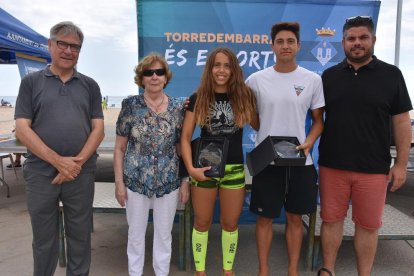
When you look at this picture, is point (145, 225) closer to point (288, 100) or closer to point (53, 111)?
point (53, 111)

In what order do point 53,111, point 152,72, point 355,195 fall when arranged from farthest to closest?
1. point 355,195
2. point 152,72
3. point 53,111

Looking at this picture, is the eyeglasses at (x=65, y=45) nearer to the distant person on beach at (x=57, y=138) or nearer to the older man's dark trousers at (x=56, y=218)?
the distant person on beach at (x=57, y=138)

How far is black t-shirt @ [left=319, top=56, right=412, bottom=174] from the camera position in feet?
7.52

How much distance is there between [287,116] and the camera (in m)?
2.34

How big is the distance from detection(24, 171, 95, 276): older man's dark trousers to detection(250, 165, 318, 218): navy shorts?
124cm

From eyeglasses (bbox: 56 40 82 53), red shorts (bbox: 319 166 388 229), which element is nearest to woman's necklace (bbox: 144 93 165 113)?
eyeglasses (bbox: 56 40 82 53)

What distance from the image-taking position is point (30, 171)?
83.0 inches

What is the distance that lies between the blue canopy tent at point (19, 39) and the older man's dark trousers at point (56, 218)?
4.28 metres

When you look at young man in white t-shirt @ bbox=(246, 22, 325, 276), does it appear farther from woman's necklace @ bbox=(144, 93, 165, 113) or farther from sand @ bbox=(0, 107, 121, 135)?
sand @ bbox=(0, 107, 121, 135)

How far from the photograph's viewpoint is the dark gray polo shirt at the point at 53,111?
2.04 meters

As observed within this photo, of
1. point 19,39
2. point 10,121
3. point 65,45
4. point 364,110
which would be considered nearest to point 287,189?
point 364,110

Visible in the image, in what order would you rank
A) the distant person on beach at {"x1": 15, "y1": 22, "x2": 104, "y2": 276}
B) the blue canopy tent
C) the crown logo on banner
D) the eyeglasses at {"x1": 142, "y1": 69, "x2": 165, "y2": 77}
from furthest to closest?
the blue canopy tent < the crown logo on banner < the eyeglasses at {"x1": 142, "y1": 69, "x2": 165, "y2": 77} < the distant person on beach at {"x1": 15, "y1": 22, "x2": 104, "y2": 276}

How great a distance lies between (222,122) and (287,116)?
0.47 metres

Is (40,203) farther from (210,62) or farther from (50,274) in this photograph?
(210,62)
